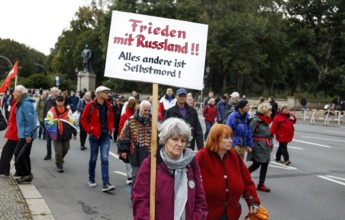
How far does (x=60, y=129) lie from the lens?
896cm

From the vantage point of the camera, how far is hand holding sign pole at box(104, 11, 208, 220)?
4.05m

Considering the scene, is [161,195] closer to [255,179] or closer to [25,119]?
[25,119]

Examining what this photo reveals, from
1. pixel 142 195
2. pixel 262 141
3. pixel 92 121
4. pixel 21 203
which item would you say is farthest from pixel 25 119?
pixel 142 195

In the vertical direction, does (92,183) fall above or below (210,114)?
below

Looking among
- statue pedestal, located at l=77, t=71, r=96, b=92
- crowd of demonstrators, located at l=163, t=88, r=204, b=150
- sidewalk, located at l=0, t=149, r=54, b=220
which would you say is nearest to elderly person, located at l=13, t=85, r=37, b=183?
sidewalk, located at l=0, t=149, r=54, b=220

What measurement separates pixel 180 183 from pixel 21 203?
149 inches

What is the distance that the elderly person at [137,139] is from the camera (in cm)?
600

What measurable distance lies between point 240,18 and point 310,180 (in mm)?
38422

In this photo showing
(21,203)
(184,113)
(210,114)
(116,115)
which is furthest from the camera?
(210,114)

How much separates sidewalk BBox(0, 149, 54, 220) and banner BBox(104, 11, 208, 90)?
2.67 m

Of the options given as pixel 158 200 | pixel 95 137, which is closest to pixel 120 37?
pixel 158 200

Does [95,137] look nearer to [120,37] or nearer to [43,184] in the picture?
[43,184]

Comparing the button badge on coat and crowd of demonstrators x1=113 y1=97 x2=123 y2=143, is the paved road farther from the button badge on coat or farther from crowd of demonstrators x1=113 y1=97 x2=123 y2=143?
the button badge on coat

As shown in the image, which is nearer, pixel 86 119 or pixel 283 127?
pixel 86 119
